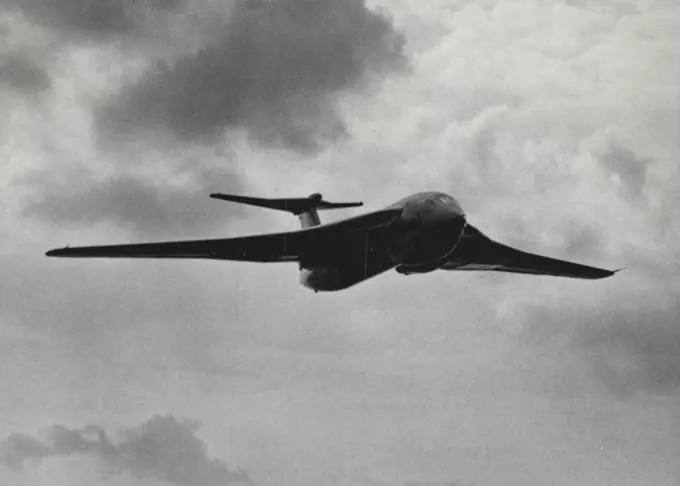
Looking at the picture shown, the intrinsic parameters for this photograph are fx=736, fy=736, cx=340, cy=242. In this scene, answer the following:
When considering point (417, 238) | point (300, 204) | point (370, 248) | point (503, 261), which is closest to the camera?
point (417, 238)

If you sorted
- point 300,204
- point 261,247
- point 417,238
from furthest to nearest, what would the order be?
point 300,204, point 261,247, point 417,238

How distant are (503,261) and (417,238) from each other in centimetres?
1243

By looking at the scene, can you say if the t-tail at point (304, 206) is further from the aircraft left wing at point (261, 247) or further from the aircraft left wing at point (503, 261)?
the aircraft left wing at point (503, 261)

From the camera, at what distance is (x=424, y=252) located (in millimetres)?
31578

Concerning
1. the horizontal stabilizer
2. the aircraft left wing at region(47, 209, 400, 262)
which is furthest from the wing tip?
the horizontal stabilizer

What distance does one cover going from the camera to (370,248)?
3462 cm

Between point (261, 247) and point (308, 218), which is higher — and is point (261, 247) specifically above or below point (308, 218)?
below

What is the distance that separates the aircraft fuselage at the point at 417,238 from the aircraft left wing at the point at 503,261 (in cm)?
476

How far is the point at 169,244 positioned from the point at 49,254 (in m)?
5.50

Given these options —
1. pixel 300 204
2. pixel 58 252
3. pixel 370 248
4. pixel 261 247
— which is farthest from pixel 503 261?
pixel 58 252

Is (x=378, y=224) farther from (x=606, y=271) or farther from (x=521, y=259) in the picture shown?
(x=606, y=271)

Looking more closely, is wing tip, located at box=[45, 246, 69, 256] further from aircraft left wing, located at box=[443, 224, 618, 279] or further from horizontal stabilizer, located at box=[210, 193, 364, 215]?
aircraft left wing, located at box=[443, 224, 618, 279]

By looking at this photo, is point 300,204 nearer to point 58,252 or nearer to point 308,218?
point 308,218

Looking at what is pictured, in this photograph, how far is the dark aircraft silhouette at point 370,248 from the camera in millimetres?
30953
